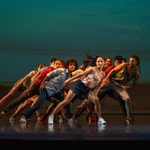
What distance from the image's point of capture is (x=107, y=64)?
12945 mm

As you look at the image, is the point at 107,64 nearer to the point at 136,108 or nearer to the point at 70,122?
the point at 70,122

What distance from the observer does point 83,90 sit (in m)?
11.4
